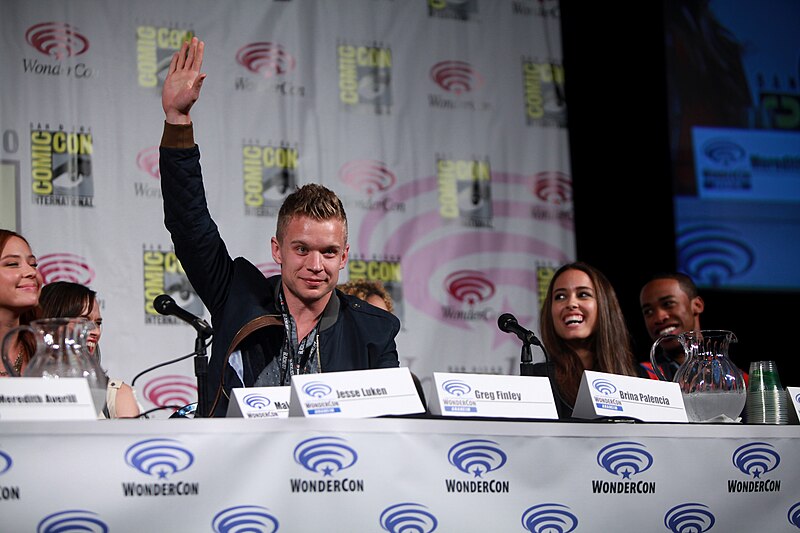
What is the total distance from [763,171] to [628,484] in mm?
3420

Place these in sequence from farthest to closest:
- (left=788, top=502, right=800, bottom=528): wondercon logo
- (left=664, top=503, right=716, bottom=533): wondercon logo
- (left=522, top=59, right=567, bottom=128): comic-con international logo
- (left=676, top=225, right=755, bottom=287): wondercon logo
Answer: (left=522, top=59, right=567, bottom=128): comic-con international logo < (left=676, top=225, right=755, bottom=287): wondercon logo < (left=788, top=502, right=800, bottom=528): wondercon logo < (left=664, top=503, right=716, bottom=533): wondercon logo

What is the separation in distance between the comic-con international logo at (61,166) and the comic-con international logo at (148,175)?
0.20 metres

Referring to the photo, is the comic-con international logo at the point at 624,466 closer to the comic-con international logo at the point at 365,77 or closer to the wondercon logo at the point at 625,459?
the wondercon logo at the point at 625,459

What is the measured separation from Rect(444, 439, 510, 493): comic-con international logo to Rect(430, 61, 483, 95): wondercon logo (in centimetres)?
320

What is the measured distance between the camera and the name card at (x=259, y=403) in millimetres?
1890

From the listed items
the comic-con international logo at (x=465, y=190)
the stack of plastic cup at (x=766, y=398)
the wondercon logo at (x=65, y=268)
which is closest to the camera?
the stack of plastic cup at (x=766, y=398)

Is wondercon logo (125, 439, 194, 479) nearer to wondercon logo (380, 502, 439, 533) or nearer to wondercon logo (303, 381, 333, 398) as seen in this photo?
wondercon logo (303, 381, 333, 398)

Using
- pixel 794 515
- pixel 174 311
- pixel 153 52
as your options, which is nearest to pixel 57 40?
pixel 153 52

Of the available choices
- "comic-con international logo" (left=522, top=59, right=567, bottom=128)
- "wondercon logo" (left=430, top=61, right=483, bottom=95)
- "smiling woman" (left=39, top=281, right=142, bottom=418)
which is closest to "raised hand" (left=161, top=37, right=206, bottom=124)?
"smiling woman" (left=39, top=281, right=142, bottom=418)

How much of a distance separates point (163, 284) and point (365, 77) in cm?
140

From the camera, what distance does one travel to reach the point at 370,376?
6.26ft

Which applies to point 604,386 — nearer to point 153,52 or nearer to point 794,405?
point 794,405

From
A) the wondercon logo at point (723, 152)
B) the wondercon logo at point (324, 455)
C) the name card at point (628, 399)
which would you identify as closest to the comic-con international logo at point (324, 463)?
the wondercon logo at point (324, 455)

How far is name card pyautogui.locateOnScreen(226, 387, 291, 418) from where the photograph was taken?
1890 millimetres
